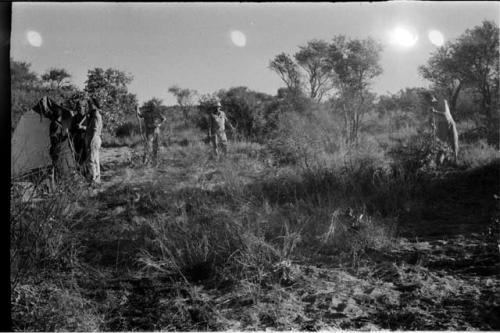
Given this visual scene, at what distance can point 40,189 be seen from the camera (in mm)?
3094

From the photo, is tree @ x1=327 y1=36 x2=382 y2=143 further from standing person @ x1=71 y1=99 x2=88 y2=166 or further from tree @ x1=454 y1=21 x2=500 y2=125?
standing person @ x1=71 y1=99 x2=88 y2=166

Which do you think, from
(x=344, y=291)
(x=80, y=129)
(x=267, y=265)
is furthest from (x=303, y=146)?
(x=80, y=129)

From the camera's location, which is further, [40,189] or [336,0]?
[40,189]

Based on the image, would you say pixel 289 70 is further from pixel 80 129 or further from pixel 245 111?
pixel 80 129

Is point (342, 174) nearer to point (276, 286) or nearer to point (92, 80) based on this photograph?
point (276, 286)

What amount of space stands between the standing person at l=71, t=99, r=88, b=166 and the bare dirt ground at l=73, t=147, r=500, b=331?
10.4 feet

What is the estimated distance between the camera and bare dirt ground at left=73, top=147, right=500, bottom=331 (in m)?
2.87

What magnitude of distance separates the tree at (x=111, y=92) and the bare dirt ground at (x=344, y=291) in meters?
7.16

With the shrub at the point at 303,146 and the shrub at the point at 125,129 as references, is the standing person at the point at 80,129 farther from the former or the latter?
the shrub at the point at 125,129

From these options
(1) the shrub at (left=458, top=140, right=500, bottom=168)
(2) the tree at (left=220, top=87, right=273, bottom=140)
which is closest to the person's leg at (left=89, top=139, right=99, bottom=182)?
(1) the shrub at (left=458, top=140, right=500, bottom=168)

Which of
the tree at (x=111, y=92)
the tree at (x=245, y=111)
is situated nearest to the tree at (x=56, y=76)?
the tree at (x=111, y=92)

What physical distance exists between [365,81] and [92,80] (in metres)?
9.56

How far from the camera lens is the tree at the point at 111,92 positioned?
431 inches

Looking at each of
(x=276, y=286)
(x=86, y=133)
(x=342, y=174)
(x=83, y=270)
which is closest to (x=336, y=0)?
(x=276, y=286)
